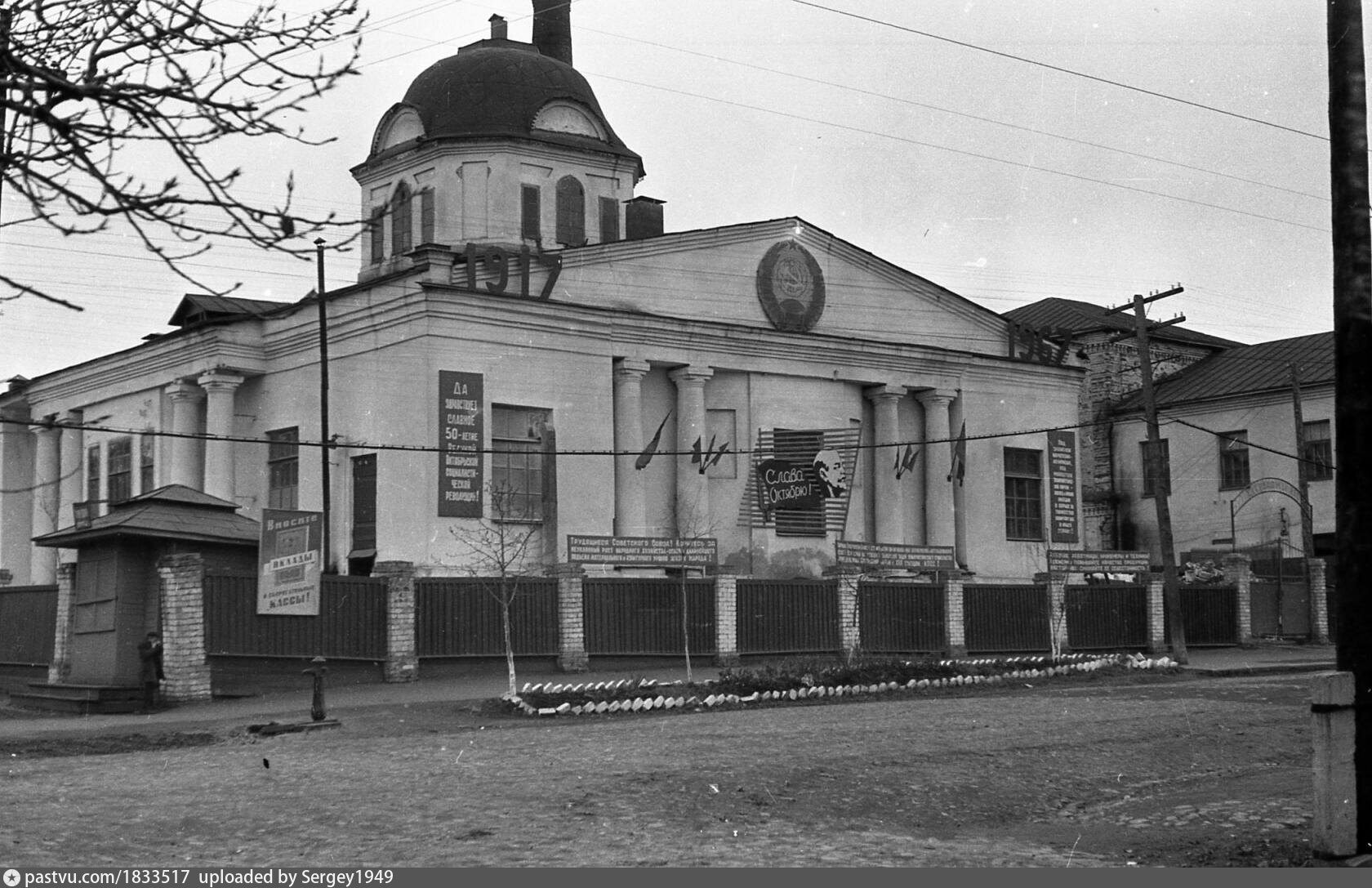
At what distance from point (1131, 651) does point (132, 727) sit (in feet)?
78.6

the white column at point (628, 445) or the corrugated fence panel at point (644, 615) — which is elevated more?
the white column at point (628, 445)

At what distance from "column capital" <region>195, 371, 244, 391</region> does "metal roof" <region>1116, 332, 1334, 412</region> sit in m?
31.1

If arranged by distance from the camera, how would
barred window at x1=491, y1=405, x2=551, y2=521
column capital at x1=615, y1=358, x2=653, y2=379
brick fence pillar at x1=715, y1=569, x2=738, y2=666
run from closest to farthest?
brick fence pillar at x1=715, y1=569, x2=738, y2=666, barred window at x1=491, y1=405, x2=551, y2=521, column capital at x1=615, y1=358, x2=653, y2=379

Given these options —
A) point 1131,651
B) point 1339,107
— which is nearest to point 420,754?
point 1339,107

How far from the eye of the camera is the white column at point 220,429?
37.8 metres

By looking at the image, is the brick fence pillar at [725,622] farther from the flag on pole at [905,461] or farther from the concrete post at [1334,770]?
the concrete post at [1334,770]

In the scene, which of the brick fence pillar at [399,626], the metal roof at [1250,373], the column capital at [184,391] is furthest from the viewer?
the metal roof at [1250,373]

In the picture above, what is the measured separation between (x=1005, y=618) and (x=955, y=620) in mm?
1736

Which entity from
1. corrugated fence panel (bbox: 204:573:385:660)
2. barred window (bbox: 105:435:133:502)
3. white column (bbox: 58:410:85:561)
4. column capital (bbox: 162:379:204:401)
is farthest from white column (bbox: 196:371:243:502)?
corrugated fence panel (bbox: 204:573:385:660)

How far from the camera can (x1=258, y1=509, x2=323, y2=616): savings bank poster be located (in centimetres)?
2552

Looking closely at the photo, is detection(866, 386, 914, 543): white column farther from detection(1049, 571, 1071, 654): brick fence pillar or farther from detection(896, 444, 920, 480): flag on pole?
detection(1049, 571, 1071, 654): brick fence pillar

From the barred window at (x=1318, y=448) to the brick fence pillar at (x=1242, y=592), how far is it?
897 cm

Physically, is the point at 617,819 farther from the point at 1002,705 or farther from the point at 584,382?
the point at 584,382

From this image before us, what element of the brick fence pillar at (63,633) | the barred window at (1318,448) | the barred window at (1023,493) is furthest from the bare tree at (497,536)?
the barred window at (1318,448)
